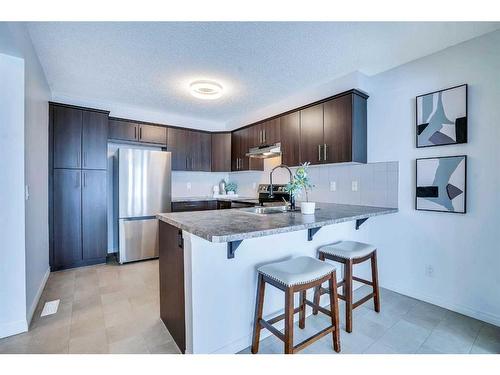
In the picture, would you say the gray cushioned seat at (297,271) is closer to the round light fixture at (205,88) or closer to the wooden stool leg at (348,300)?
the wooden stool leg at (348,300)

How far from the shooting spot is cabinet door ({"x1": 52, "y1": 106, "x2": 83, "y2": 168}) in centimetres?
310

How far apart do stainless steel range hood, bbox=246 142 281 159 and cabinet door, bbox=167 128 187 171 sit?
1.21m

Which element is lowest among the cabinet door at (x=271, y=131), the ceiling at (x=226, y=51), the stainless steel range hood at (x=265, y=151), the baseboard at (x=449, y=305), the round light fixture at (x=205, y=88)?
the baseboard at (x=449, y=305)

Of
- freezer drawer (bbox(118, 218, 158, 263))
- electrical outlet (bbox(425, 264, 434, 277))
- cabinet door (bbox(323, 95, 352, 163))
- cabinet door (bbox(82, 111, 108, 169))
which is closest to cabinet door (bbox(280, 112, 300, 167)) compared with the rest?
cabinet door (bbox(323, 95, 352, 163))

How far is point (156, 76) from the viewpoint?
280 cm

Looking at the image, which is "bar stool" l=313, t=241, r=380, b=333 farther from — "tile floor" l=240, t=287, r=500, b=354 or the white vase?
the white vase

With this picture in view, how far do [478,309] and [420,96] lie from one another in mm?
1987

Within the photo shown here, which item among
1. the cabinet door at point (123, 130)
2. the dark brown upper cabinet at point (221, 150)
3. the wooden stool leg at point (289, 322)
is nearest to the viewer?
the wooden stool leg at point (289, 322)

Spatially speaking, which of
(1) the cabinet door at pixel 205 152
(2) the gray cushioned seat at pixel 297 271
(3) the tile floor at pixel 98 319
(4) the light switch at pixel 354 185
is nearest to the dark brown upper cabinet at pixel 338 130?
(4) the light switch at pixel 354 185

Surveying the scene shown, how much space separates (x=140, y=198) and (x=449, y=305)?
3864 mm

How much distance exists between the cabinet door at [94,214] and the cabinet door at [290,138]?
2.61 metres

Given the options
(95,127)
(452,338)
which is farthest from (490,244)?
(95,127)

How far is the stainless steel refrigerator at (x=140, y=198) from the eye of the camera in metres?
3.44
